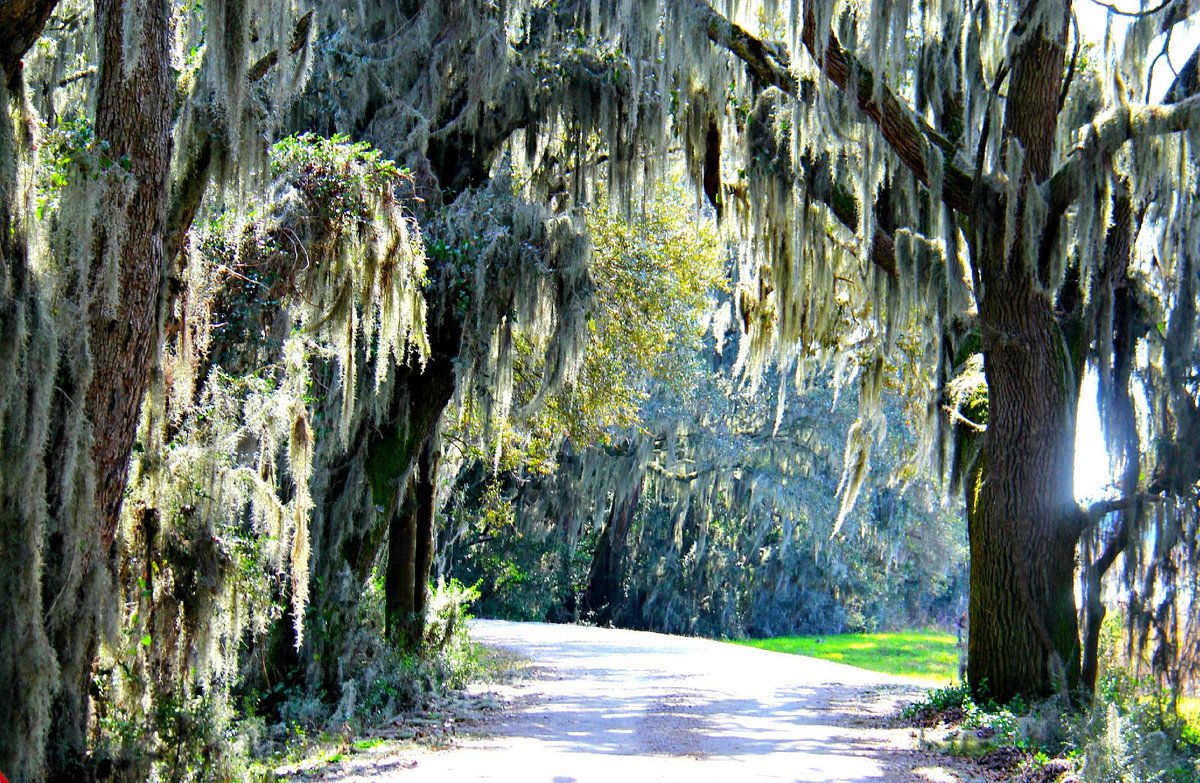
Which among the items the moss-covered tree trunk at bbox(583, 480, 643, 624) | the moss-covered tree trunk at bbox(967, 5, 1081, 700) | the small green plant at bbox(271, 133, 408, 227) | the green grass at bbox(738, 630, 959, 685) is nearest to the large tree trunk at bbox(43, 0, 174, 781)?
the small green plant at bbox(271, 133, 408, 227)

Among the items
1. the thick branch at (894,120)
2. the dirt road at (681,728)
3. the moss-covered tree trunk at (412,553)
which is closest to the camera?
the dirt road at (681,728)

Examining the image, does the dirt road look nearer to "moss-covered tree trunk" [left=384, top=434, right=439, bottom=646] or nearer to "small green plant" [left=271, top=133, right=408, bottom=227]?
"moss-covered tree trunk" [left=384, top=434, right=439, bottom=646]

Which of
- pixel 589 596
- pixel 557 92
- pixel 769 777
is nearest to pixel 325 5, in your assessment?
pixel 557 92

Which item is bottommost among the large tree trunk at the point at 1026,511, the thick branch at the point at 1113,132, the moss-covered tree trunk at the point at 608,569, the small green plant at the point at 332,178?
the moss-covered tree trunk at the point at 608,569

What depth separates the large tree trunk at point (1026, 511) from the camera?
335 inches

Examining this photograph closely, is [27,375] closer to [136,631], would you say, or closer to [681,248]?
[136,631]

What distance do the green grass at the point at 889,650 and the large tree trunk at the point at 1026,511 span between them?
5577 millimetres

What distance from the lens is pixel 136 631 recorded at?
5984 mm

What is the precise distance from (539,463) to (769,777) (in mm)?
9421

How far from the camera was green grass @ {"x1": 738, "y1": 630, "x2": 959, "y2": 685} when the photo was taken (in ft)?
61.7

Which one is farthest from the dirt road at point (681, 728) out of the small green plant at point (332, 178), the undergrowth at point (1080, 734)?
the small green plant at point (332, 178)

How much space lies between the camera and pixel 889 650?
80.2ft

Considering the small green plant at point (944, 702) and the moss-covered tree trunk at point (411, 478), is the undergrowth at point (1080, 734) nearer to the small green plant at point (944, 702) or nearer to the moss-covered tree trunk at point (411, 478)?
the small green plant at point (944, 702)

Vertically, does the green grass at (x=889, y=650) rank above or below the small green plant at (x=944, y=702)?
below
